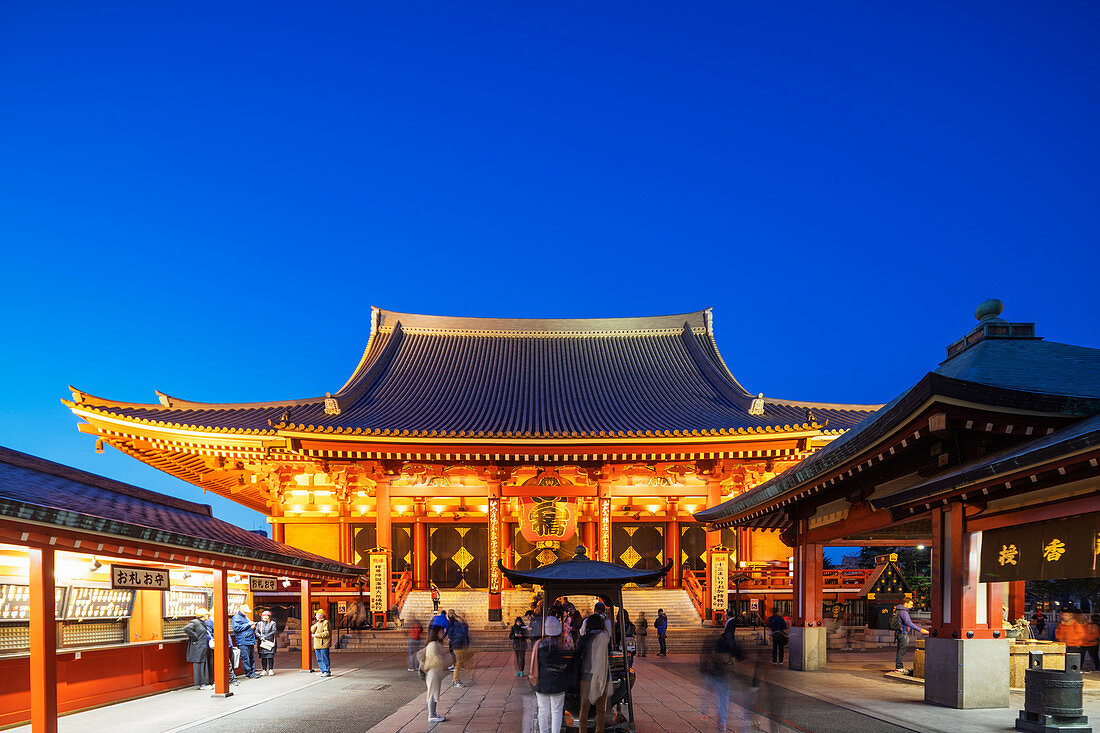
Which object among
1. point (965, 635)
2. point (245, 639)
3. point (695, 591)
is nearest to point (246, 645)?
point (245, 639)

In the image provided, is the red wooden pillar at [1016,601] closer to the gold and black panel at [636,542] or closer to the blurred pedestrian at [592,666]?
the gold and black panel at [636,542]

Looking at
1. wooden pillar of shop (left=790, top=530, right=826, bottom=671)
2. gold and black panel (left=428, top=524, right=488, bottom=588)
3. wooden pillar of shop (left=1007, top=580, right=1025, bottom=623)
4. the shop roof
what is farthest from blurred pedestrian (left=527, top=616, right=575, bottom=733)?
gold and black panel (left=428, top=524, right=488, bottom=588)

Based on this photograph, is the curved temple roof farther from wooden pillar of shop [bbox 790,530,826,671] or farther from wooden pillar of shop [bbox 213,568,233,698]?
wooden pillar of shop [bbox 213,568,233,698]

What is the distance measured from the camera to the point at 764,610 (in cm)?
2812

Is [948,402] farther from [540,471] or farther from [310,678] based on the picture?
[540,471]

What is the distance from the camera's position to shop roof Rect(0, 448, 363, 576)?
8047 mm

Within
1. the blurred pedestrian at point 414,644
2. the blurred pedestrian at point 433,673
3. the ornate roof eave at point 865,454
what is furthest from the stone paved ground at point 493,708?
the ornate roof eave at point 865,454

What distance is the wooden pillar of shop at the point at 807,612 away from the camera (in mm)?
18375

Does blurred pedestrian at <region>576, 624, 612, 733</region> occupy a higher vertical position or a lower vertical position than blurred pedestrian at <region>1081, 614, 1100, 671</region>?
higher

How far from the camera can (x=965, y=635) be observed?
11945 millimetres

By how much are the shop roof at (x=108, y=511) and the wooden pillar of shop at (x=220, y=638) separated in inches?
31.7

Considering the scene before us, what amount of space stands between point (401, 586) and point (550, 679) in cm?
1805

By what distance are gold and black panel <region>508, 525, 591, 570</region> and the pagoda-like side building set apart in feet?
0.25

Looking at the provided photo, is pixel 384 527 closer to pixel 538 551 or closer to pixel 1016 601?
pixel 538 551
